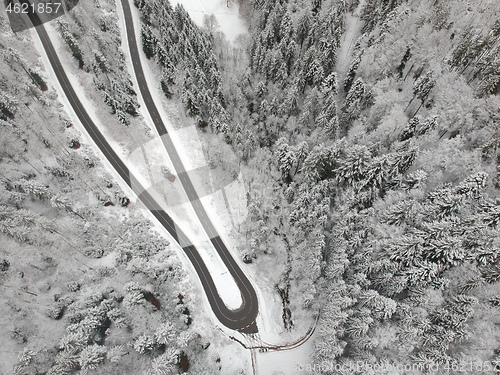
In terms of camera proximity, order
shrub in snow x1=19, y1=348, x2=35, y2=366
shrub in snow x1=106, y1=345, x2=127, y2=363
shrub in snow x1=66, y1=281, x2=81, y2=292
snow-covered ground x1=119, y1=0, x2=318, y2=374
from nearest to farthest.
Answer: shrub in snow x1=19, y1=348, x2=35, y2=366, shrub in snow x1=106, y1=345, x2=127, y2=363, shrub in snow x1=66, y1=281, x2=81, y2=292, snow-covered ground x1=119, y1=0, x2=318, y2=374

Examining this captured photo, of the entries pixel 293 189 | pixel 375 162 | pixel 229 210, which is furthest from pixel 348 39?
pixel 229 210

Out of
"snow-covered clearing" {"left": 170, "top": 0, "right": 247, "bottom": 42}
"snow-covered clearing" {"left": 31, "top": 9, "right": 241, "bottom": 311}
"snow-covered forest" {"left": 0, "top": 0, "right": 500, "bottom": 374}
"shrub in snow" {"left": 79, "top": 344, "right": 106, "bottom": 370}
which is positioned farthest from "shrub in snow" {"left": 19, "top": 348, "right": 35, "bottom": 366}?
"snow-covered clearing" {"left": 170, "top": 0, "right": 247, "bottom": 42}

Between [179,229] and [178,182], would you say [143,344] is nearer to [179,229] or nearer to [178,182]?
[179,229]

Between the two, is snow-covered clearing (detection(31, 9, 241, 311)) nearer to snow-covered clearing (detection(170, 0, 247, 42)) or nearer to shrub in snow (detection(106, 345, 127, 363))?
shrub in snow (detection(106, 345, 127, 363))

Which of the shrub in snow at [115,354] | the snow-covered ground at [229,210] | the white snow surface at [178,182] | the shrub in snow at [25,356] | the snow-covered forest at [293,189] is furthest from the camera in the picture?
the white snow surface at [178,182]

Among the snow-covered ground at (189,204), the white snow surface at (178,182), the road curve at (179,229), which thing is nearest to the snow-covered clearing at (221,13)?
the white snow surface at (178,182)

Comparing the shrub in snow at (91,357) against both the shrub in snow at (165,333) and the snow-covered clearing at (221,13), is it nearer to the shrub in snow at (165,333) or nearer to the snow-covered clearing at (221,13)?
the shrub in snow at (165,333)
